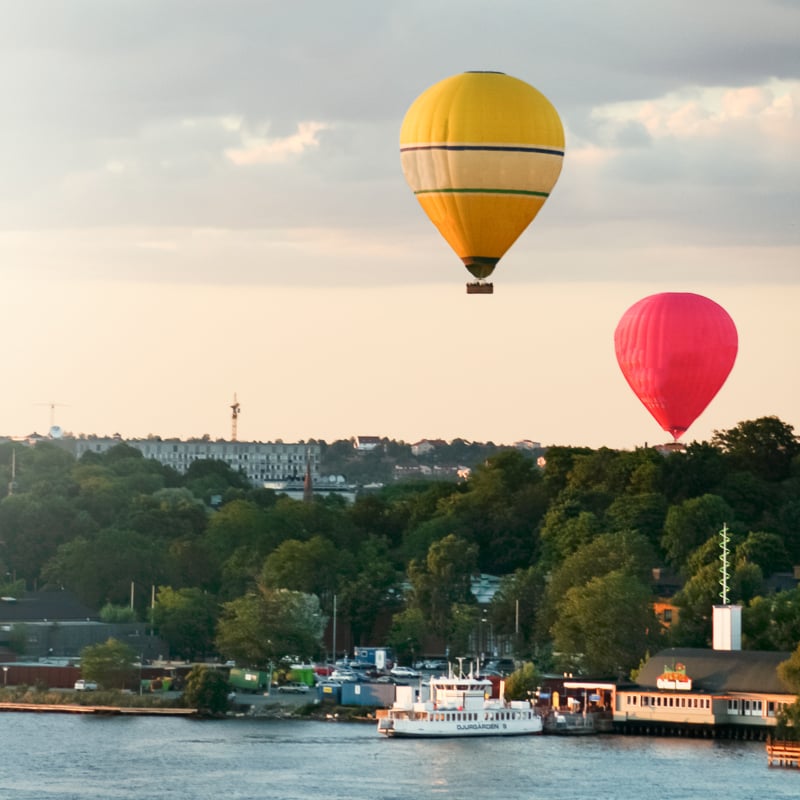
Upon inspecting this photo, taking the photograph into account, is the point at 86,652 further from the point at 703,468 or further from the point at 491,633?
the point at 703,468

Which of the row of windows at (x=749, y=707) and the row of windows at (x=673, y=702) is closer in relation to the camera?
the row of windows at (x=749, y=707)

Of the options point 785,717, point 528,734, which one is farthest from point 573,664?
point 785,717

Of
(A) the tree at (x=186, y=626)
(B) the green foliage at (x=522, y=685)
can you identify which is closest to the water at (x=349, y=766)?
(B) the green foliage at (x=522, y=685)

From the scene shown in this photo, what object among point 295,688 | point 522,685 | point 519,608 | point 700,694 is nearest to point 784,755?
point 700,694

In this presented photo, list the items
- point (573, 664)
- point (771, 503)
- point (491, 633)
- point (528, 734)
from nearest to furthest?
point (528, 734) < point (573, 664) < point (491, 633) < point (771, 503)

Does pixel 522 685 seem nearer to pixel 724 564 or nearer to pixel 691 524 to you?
pixel 724 564

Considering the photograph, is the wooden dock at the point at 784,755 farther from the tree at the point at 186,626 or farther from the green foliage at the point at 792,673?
the tree at the point at 186,626

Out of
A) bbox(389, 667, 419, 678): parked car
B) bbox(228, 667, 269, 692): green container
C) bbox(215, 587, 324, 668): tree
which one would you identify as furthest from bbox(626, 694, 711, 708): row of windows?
bbox(215, 587, 324, 668): tree
